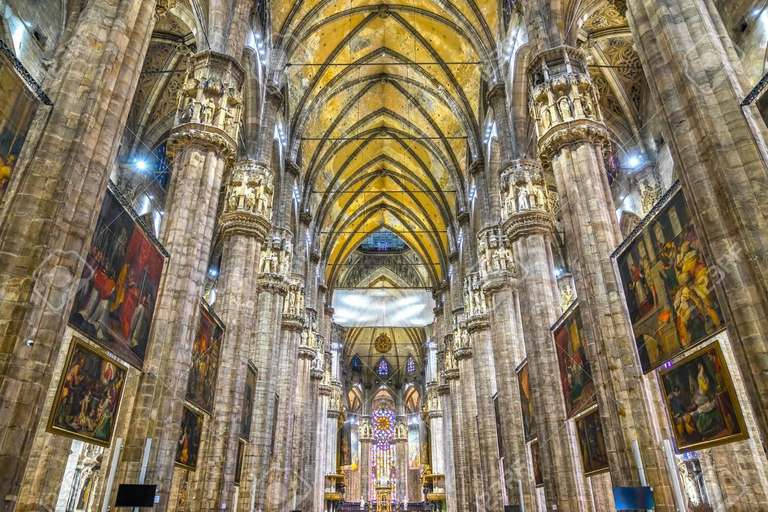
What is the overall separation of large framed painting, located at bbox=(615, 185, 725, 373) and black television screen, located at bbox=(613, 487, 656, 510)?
2209 mm

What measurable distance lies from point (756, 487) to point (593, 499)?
3472mm

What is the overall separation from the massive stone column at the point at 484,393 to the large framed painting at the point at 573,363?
8110 millimetres

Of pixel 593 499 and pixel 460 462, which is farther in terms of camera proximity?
pixel 460 462

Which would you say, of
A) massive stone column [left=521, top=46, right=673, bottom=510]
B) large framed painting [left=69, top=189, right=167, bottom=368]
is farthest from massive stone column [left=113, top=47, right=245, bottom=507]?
massive stone column [left=521, top=46, right=673, bottom=510]

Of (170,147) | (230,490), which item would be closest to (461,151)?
(170,147)

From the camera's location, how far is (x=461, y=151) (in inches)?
1116

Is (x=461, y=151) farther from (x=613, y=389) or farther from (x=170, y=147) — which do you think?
(x=613, y=389)

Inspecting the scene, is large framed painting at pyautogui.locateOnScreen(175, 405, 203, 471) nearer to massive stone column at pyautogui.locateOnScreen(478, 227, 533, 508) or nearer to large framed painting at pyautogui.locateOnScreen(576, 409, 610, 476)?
large framed painting at pyautogui.locateOnScreen(576, 409, 610, 476)

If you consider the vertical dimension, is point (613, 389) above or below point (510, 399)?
below

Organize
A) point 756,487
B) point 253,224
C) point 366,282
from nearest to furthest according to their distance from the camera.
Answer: point 756,487, point 253,224, point 366,282

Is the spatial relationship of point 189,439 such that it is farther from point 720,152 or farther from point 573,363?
point 720,152

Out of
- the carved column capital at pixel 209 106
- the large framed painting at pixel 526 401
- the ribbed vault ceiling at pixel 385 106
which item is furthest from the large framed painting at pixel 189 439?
the ribbed vault ceiling at pixel 385 106

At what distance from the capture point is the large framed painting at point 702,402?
730 cm

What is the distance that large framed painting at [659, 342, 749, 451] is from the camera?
Result: 7301mm
